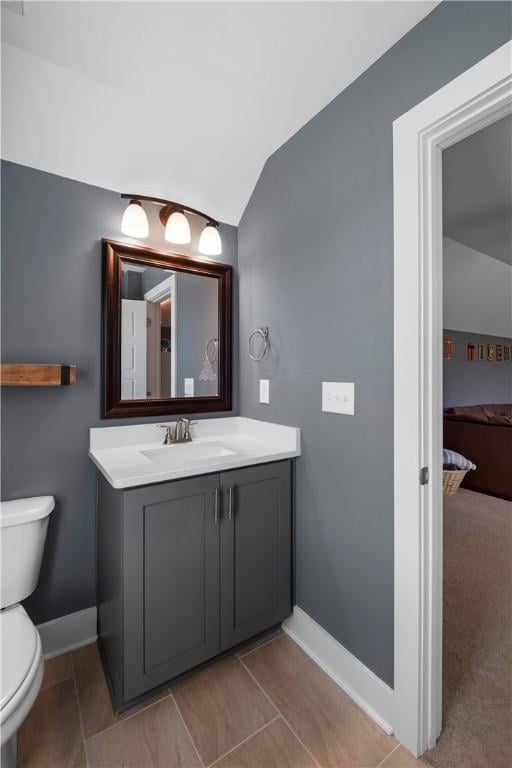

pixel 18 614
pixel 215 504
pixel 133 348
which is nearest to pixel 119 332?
pixel 133 348

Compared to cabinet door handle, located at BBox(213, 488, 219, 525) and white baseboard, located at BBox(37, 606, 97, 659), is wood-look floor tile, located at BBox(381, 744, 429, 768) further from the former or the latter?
white baseboard, located at BBox(37, 606, 97, 659)

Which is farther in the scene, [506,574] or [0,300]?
[506,574]

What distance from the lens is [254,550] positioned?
151 centimetres

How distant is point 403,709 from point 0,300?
2.14m

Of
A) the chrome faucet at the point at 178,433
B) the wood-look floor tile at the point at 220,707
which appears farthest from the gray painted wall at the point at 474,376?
the wood-look floor tile at the point at 220,707

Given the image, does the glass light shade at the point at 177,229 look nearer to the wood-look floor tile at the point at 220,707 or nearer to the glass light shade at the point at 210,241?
the glass light shade at the point at 210,241

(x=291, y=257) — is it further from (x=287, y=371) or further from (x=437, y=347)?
(x=437, y=347)

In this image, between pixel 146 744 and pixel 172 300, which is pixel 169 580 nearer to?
pixel 146 744

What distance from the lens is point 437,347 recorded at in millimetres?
1123

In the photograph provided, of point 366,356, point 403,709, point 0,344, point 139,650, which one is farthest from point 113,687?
point 366,356


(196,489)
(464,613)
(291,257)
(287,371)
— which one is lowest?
(464,613)

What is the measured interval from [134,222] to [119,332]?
53cm

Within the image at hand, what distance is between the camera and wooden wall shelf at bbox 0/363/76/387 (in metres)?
1.35

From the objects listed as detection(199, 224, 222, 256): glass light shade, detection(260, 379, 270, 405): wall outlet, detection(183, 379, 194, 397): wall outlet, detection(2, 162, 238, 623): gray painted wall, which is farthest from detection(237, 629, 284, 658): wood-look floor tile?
detection(199, 224, 222, 256): glass light shade
